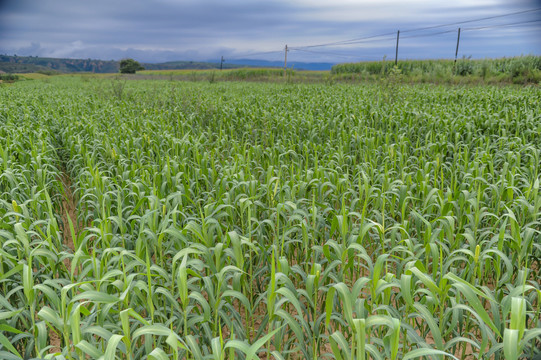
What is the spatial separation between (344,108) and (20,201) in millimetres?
7757

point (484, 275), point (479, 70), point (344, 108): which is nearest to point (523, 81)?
point (479, 70)

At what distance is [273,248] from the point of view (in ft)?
9.31

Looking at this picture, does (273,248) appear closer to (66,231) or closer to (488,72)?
(66,231)

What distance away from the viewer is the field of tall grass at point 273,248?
6.50 feet

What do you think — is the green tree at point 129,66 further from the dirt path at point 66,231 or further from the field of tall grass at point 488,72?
the dirt path at point 66,231

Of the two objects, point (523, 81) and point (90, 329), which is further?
point (523, 81)

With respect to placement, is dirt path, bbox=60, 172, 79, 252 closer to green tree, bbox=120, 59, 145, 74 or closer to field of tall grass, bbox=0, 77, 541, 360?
field of tall grass, bbox=0, 77, 541, 360

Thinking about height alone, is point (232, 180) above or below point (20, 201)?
above

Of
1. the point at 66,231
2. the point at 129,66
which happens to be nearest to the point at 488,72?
the point at 66,231

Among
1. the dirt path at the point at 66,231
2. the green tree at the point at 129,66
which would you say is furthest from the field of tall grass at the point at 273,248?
the green tree at the point at 129,66

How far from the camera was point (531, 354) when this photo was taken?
2.26 m

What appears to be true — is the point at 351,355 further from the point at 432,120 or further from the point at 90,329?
the point at 432,120

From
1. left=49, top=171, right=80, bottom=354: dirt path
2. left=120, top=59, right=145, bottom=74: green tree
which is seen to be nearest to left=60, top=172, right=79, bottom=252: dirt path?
left=49, top=171, right=80, bottom=354: dirt path

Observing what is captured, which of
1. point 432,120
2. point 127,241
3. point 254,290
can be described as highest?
point 432,120
